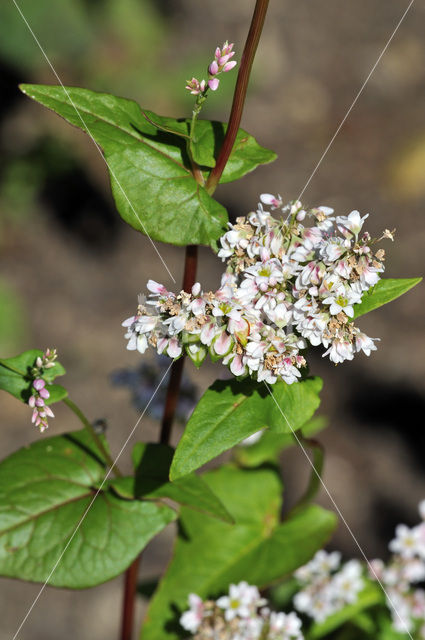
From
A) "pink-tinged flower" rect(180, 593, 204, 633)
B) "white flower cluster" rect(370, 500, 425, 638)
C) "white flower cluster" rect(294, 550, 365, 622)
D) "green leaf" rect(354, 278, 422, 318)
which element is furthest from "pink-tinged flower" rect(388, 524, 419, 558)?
"green leaf" rect(354, 278, 422, 318)

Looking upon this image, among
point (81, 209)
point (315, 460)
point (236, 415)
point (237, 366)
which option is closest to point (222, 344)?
point (237, 366)

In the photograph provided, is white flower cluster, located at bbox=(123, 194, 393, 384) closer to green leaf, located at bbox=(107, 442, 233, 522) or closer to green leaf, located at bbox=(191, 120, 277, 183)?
green leaf, located at bbox=(191, 120, 277, 183)

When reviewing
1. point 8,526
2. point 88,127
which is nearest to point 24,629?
point 8,526

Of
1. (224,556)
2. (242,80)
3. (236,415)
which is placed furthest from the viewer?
(224,556)

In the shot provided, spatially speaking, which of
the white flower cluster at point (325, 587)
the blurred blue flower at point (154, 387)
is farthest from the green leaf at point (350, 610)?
the blurred blue flower at point (154, 387)

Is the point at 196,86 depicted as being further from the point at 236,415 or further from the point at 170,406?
the point at 170,406

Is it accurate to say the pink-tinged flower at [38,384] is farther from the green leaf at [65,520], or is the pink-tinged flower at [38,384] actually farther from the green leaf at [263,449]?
the green leaf at [263,449]

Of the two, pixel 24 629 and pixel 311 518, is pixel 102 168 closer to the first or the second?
pixel 24 629
